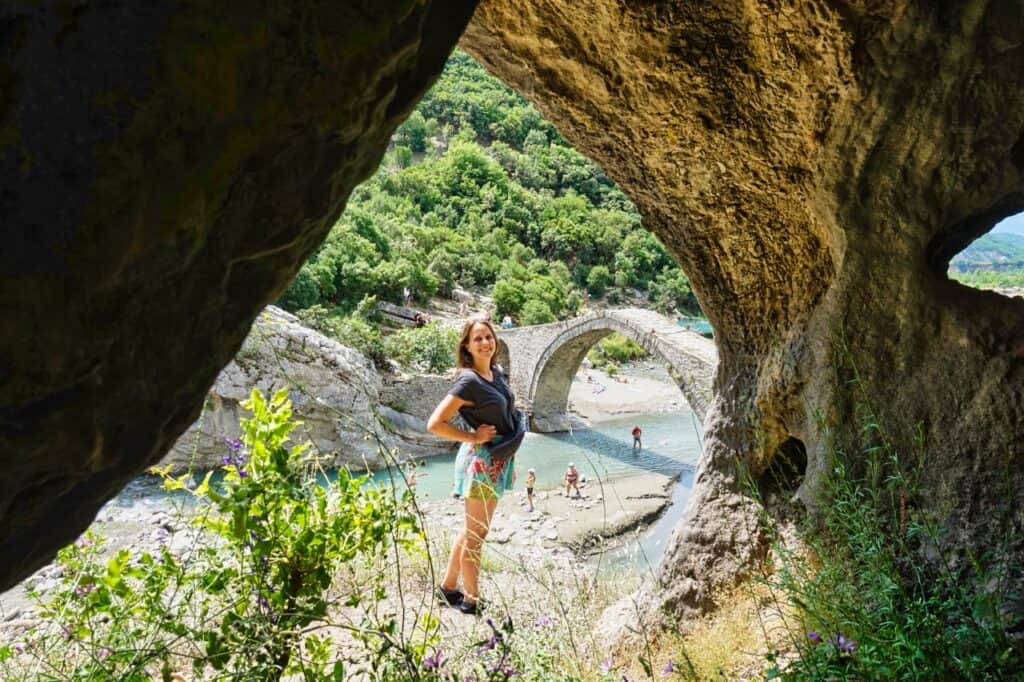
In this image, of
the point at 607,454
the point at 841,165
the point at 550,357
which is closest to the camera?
the point at 841,165

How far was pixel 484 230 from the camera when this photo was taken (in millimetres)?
50969

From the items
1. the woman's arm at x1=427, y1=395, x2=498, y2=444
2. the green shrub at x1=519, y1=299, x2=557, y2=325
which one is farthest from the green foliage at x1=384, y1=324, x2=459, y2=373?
the woman's arm at x1=427, y1=395, x2=498, y2=444

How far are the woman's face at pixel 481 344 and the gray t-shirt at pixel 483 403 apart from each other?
0.29 feet

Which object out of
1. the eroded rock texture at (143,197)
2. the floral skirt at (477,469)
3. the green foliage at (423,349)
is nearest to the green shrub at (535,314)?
the green foliage at (423,349)

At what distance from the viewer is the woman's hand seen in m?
3.11

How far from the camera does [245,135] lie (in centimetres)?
97

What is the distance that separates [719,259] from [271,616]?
281cm

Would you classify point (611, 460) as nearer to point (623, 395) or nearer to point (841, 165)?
point (623, 395)

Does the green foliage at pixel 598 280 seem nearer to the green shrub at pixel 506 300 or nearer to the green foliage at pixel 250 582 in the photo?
the green shrub at pixel 506 300

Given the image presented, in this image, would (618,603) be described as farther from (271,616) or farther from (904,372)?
(271,616)

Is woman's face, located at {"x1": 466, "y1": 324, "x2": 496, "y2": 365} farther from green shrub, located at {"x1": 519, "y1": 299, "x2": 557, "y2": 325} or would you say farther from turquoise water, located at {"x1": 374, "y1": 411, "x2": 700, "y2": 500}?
green shrub, located at {"x1": 519, "y1": 299, "x2": 557, "y2": 325}

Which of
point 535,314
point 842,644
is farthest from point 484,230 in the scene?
point 842,644

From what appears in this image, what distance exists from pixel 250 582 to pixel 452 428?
1.38m

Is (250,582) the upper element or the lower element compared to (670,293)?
upper
